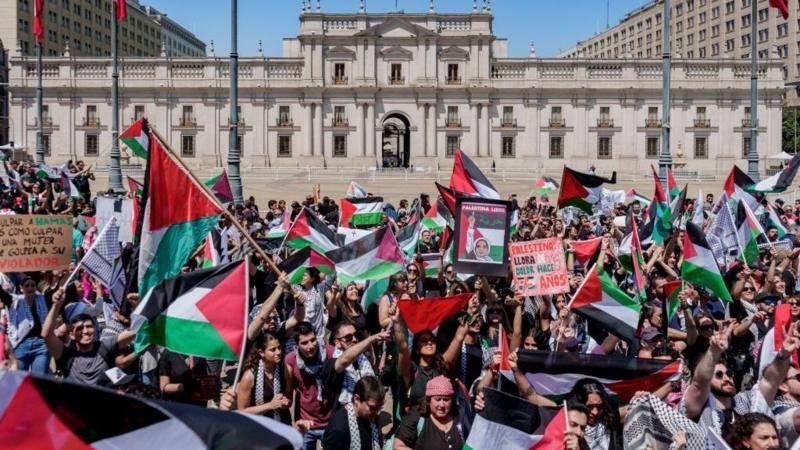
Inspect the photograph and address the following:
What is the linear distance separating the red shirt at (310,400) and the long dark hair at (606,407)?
183cm

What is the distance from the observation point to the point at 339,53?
207 ft

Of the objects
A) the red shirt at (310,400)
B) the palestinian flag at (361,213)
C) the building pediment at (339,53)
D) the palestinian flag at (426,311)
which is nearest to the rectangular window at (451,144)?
the building pediment at (339,53)

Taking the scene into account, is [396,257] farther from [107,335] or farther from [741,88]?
[741,88]

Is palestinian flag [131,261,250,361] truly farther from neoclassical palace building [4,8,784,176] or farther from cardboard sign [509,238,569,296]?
neoclassical palace building [4,8,784,176]

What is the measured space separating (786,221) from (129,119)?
53081 mm

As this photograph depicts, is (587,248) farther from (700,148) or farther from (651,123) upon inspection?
(700,148)

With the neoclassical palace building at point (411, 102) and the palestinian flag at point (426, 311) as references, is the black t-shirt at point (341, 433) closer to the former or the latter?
the palestinian flag at point (426, 311)

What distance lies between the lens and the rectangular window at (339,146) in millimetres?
63562

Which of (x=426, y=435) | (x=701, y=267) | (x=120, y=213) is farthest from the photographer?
(x=120, y=213)


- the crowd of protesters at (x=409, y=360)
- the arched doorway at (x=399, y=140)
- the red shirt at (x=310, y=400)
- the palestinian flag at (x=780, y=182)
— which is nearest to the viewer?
the crowd of protesters at (x=409, y=360)

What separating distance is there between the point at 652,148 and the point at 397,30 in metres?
20.5

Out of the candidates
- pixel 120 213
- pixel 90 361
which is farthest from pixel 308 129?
pixel 90 361

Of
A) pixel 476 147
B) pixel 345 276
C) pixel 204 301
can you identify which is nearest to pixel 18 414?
pixel 204 301

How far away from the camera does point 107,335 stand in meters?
7.18
